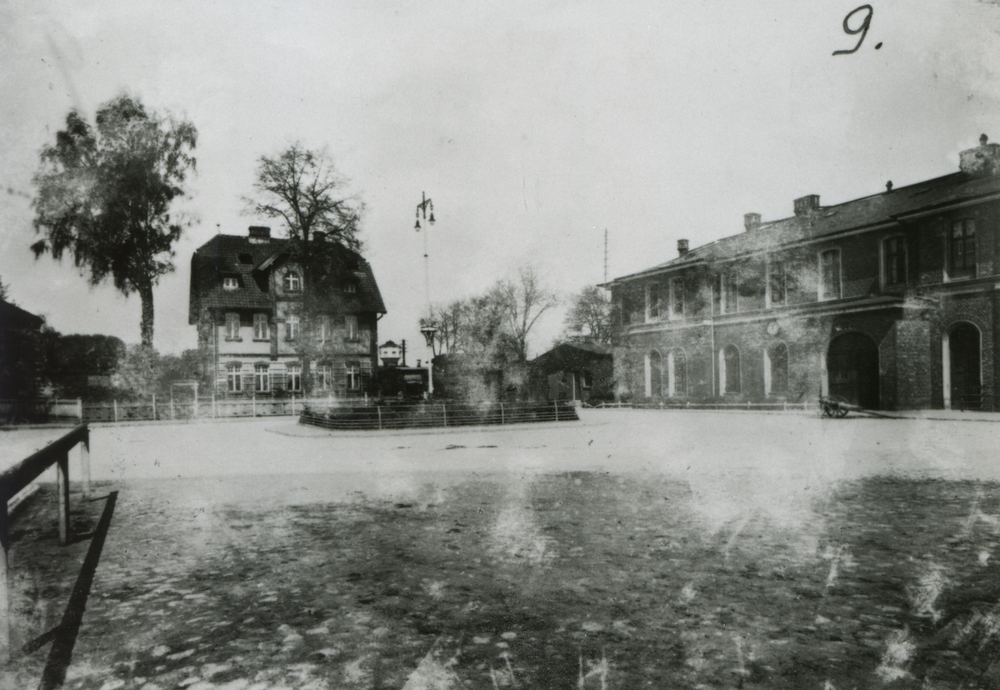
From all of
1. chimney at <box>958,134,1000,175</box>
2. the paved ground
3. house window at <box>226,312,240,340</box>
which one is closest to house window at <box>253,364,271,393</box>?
house window at <box>226,312,240,340</box>

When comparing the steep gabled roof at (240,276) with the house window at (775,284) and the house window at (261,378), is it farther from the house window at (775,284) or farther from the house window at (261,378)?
the house window at (775,284)

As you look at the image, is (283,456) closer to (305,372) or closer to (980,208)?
(305,372)

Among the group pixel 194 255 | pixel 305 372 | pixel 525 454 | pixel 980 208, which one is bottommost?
pixel 525 454

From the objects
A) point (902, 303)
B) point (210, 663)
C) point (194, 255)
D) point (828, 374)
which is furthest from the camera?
point (828, 374)

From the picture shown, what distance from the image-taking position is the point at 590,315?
30.4ft

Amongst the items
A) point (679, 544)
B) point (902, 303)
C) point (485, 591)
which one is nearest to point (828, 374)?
point (902, 303)

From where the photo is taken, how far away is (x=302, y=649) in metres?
3.16

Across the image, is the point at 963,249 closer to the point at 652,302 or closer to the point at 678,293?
the point at 652,302

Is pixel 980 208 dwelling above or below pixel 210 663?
above

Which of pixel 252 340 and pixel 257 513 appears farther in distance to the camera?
pixel 257 513

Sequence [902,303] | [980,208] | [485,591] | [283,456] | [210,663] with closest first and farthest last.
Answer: [210,663] → [485,591] → [980,208] → [283,456] → [902,303]

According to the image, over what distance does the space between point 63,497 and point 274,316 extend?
85.7 inches

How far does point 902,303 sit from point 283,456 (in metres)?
17.1

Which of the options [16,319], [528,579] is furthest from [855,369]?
[16,319]
